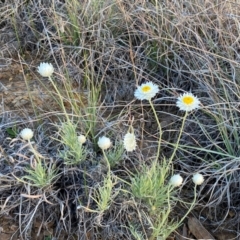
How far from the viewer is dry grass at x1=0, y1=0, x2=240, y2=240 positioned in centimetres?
173

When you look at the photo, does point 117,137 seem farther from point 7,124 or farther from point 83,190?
point 7,124

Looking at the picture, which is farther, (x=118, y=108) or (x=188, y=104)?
(x=118, y=108)

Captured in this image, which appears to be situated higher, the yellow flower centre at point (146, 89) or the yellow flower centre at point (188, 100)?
the yellow flower centre at point (146, 89)

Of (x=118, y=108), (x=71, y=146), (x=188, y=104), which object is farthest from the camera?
(x=118, y=108)

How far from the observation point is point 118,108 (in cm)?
209

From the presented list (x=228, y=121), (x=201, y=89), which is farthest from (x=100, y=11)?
(x=228, y=121)

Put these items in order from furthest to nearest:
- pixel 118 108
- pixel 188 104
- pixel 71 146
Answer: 1. pixel 118 108
2. pixel 71 146
3. pixel 188 104

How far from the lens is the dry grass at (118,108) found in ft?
5.68

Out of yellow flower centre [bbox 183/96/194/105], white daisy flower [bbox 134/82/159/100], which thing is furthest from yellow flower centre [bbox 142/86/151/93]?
yellow flower centre [bbox 183/96/194/105]

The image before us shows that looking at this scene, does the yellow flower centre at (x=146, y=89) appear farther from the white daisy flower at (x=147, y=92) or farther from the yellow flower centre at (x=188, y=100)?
the yellow flower centre at (x=188, y=100)

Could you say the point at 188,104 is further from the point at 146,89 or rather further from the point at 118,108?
the point at 118,108

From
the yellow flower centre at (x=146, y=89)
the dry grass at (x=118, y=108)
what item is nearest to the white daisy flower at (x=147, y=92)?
the yellow flower centre at (x=146, y=89)

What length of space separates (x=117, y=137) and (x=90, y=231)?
0.32 metres

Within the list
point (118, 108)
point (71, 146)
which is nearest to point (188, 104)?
point (71, 146)
